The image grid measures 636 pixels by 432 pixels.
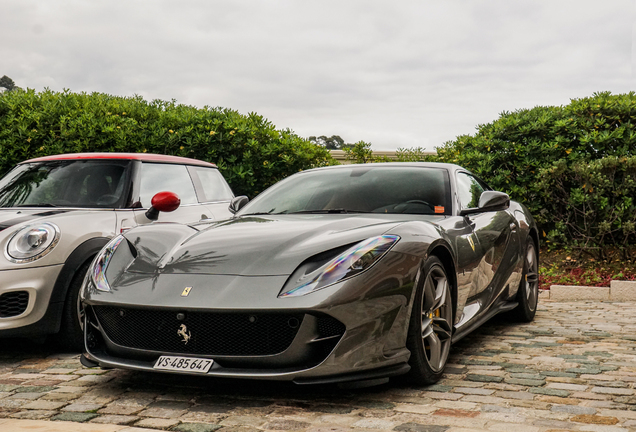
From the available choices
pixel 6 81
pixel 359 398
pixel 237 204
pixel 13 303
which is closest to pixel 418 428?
pixel 359 398

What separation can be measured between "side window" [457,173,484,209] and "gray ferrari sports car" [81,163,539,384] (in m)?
0.52

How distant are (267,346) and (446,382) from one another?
1.27 m

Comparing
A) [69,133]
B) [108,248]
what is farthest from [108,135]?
[108,248]

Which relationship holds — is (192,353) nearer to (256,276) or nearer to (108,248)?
(256,276)

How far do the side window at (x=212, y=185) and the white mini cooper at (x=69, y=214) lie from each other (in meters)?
0.02

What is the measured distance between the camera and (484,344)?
5297 mm

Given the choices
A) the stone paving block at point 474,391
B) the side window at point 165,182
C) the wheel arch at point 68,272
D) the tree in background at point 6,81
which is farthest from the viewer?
the tree in background at point 6,81

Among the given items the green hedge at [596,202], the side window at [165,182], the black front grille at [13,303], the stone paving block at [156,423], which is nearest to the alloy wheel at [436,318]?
the stone paving block at [156,423]

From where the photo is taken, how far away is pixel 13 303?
4.54 meters

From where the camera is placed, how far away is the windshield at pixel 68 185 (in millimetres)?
5664

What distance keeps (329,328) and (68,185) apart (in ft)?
11.1

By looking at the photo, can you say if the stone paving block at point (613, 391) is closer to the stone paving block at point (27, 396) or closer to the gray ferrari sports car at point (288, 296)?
the gray ferrari sports car at point (288, 296)

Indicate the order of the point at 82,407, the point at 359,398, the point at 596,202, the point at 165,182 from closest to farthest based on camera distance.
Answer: the point at 82,407 → the point at 359,398 → the point at 165,182 → the point at 596,202

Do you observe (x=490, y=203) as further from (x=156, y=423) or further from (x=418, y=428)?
(x=156, y=423)
